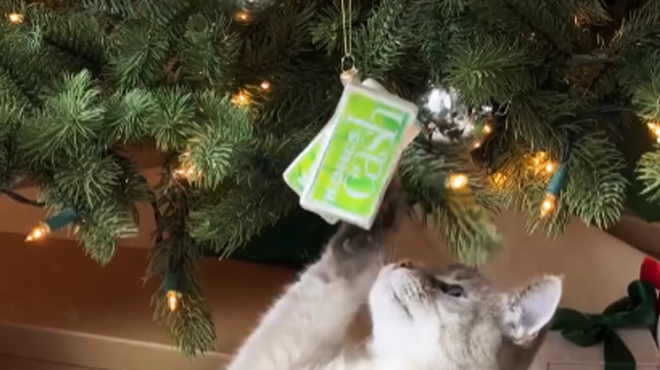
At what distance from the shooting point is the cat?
65 centimetres

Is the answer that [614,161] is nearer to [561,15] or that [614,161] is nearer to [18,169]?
[561,15]

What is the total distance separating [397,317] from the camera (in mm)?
664

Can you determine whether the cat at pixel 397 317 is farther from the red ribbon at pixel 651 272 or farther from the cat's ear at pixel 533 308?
the red ribbon at pixel 651 272

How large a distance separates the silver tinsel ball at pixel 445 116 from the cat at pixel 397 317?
0.07 m

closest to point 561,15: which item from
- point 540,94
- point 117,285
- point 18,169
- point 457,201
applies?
point 540,94

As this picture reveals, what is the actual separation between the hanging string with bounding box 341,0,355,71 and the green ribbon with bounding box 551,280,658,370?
353 millimetres

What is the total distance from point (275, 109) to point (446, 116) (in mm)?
149

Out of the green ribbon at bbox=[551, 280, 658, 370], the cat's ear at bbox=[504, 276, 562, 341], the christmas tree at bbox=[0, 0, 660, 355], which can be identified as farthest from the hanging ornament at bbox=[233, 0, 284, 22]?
the green ribbon at bbox=[551, 280, 658, 370]

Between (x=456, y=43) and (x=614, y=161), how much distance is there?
0.49 feet

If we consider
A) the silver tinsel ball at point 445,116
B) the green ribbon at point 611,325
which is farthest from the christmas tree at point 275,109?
the green ribbon at point 611,325

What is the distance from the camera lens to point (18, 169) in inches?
25.9

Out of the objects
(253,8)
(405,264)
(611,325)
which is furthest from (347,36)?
(611,325)

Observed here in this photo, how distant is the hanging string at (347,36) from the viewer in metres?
0.67

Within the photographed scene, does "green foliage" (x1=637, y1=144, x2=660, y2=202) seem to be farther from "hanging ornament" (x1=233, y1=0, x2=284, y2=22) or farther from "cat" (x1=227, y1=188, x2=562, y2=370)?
"hanging ornament" (x1=233, y1=0, x2=284, y2=22)
